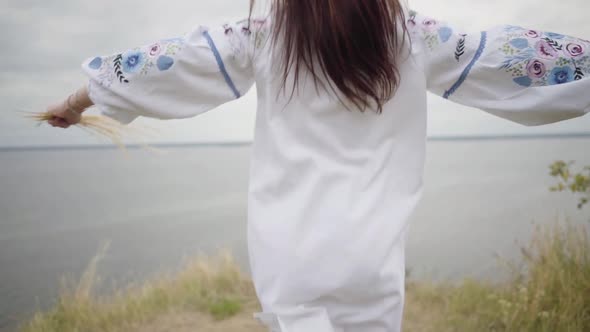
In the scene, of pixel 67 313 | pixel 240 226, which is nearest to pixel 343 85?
pixel 67 313

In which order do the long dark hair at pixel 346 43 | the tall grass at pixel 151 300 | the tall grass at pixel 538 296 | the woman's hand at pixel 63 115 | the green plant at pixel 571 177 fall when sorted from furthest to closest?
the tall grass at pixel 151 300 < the green plant at pixel 571 177 < the tall grass at pixel 538 296 < the woman's hand at pixel 63 115 < the long dark hair at pixel 346 43

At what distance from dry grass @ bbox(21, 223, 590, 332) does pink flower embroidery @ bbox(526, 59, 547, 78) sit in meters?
1.43

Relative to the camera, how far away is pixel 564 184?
7.52 feet

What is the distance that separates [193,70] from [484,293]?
224 cm

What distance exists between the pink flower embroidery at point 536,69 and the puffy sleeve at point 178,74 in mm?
587

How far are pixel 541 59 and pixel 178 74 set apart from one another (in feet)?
2.57

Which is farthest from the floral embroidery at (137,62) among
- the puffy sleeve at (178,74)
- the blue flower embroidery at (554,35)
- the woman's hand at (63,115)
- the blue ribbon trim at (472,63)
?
the blue flower embroidery at (554,35)

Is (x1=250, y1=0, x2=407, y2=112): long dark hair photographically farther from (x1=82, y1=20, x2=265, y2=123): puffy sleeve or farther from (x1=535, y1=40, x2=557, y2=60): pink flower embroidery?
(x1=535, y1=40, x2=557, y2=60): pink flower embroidery

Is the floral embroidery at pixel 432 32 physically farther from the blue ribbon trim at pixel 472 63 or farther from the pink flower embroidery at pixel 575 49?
the pink flower embroidery at pixel 575 49

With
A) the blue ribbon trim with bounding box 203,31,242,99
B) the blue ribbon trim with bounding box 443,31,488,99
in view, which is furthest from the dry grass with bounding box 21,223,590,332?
the blue ribbon trim with bounding box 203,31,242,99

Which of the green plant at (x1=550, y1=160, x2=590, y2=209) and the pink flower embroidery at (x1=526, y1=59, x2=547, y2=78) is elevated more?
the pink flower embroidery at (x1=526, y1=59, x2=547, y2=78)

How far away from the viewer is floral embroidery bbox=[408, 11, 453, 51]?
0.87m

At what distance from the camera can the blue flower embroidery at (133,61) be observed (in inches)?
35.3

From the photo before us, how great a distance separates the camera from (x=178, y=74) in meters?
0.88
